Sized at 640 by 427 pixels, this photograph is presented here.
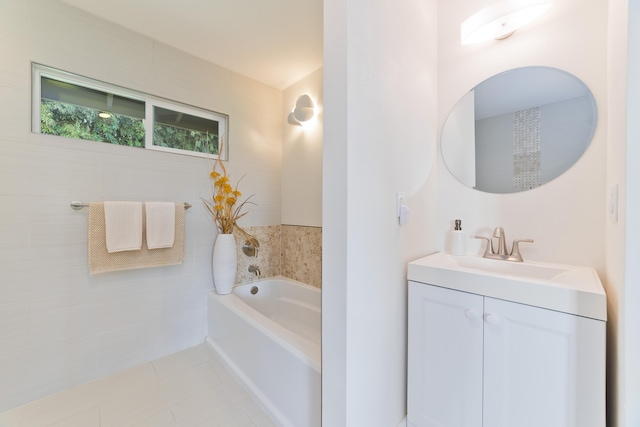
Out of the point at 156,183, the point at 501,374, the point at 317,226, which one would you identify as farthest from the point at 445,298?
the point at 156,183

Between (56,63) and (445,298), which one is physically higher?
(56,63)

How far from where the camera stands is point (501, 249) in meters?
1.34

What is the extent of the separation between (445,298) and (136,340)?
213 cm

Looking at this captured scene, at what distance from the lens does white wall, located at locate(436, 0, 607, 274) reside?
1.15 meters

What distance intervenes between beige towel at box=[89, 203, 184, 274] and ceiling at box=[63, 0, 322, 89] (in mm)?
1276

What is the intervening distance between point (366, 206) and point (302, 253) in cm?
160

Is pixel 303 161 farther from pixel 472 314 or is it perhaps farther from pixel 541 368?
pixel 541 368

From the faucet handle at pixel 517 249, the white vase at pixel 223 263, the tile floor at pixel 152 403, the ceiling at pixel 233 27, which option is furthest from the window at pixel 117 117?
the faucet handle at pixel 517 249

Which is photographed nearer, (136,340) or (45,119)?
(45,119)

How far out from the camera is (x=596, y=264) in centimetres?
115

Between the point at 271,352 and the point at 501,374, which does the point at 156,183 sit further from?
the point at 501,374

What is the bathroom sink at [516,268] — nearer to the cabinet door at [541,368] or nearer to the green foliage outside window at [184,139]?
the cabinet door at [541,368]

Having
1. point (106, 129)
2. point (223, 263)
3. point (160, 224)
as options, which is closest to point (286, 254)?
point (223, 263)

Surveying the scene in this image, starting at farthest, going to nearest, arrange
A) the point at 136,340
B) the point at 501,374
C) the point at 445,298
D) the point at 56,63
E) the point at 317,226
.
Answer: the point at 317,226 → the point at 136,340 → the point at 56,63 → the point at 445,298 → the point at 501,374
